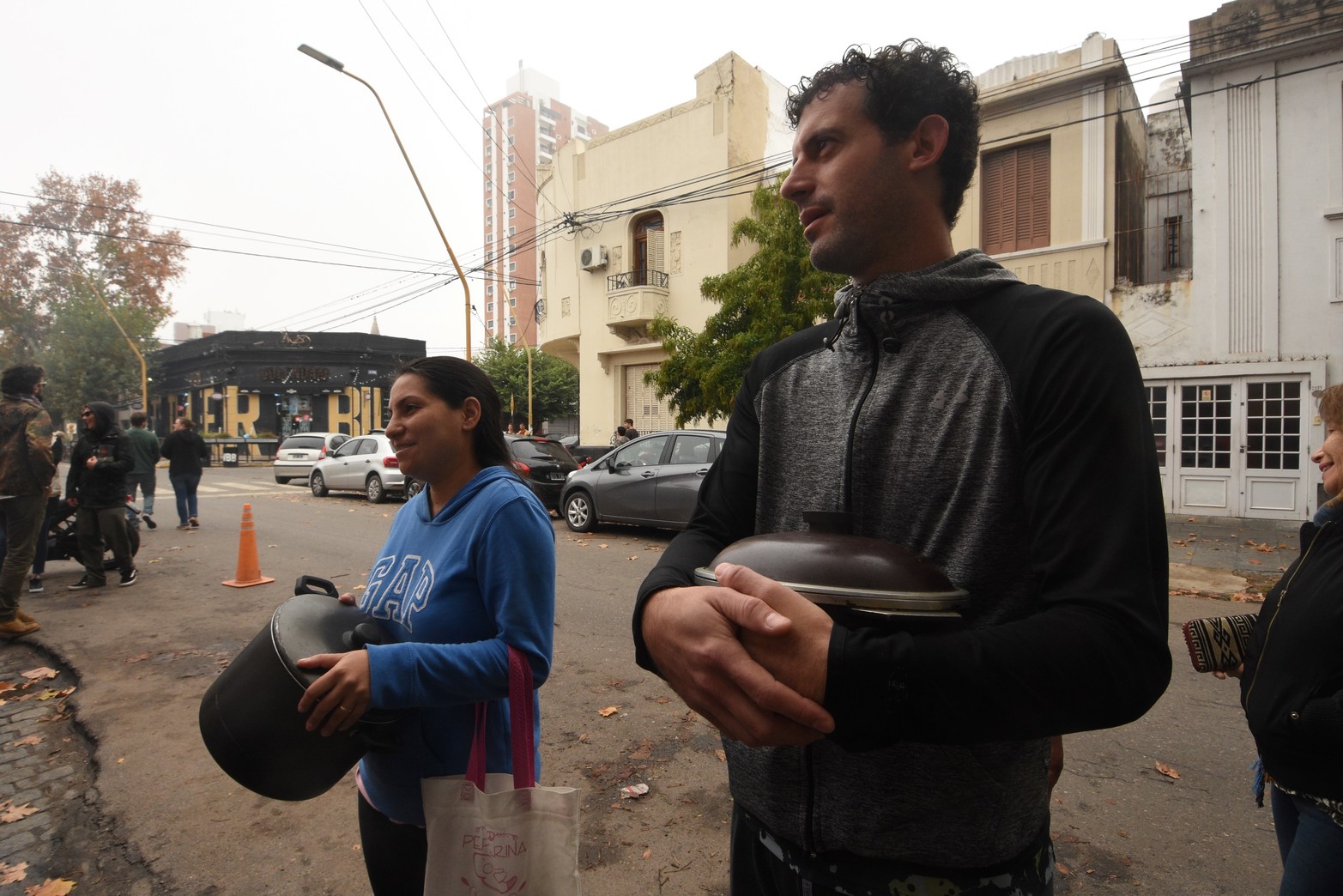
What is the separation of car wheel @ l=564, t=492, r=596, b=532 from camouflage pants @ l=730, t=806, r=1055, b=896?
10435 mm

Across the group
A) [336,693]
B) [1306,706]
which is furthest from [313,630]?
[1306,706]

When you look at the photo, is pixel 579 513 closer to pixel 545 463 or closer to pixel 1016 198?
pixel 545 463

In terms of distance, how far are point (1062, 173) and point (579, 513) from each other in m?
11.1

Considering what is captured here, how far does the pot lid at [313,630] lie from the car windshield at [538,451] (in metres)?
11.3

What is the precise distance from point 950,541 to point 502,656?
4.01ft

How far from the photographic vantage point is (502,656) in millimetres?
1836

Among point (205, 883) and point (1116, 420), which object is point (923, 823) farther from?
point (205, 883)

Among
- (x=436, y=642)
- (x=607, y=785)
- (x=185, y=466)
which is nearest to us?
(x=436, y=642)

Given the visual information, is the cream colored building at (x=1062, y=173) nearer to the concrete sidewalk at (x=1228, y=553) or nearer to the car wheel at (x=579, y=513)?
the concrete sidewalk at (x=1228, y=553)

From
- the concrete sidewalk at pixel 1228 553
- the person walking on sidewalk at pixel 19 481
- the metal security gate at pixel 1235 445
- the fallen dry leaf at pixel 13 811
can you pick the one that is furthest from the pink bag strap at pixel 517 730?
the metal security gate at pixel 1235 445

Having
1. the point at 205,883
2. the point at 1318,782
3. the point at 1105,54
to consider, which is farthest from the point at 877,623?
the point at 1105,54

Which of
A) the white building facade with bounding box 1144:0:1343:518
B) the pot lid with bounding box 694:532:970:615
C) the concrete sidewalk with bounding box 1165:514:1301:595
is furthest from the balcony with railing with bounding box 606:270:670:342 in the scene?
the pot lid with bounding box 694:532:970:615

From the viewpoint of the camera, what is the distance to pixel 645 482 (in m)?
10.9

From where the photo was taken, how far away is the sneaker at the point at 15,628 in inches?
235
